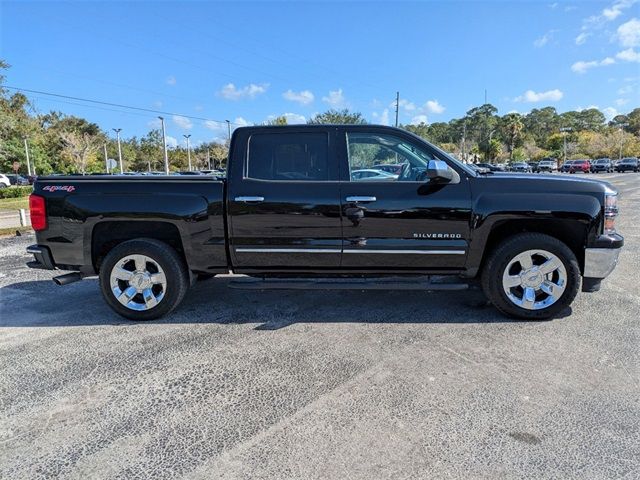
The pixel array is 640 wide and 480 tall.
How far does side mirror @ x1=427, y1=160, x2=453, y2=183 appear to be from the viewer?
3996 millimetres

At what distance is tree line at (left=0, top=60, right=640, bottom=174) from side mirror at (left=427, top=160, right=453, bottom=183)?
34455mm

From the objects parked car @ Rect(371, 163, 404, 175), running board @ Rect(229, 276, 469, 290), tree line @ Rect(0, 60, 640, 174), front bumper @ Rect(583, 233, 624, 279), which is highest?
tree line @ Rect(0, 60, 640, 174)

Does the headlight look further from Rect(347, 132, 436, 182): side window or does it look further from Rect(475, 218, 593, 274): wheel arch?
Rect(347, 132, 436, 182): side window

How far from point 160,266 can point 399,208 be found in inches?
95.0

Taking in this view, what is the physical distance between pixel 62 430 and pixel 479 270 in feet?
12.1

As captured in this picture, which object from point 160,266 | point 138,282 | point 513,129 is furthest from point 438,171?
point 513,129

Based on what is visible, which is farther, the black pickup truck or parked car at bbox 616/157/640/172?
parked car at bbox 616/157/640/172

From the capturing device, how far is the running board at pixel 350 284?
14.1 ft

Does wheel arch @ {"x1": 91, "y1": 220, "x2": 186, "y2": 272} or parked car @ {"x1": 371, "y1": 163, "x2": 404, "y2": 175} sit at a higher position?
parked car @ {"x1": 371, "y1": 163, "x2": 404, "y2": 175}

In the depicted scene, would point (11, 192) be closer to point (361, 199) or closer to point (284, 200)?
point (284, 200)

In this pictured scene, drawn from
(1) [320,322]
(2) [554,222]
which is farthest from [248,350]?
(2) [554,222]

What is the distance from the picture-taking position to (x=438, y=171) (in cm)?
400

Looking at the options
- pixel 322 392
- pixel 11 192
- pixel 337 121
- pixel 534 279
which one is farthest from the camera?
pixel 337 121

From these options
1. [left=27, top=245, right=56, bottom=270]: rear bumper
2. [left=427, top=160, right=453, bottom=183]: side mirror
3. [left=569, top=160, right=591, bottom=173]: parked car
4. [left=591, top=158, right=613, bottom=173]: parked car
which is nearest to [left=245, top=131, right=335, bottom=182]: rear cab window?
[left=427, top=160, right=453, bottom=183]: side mirror
